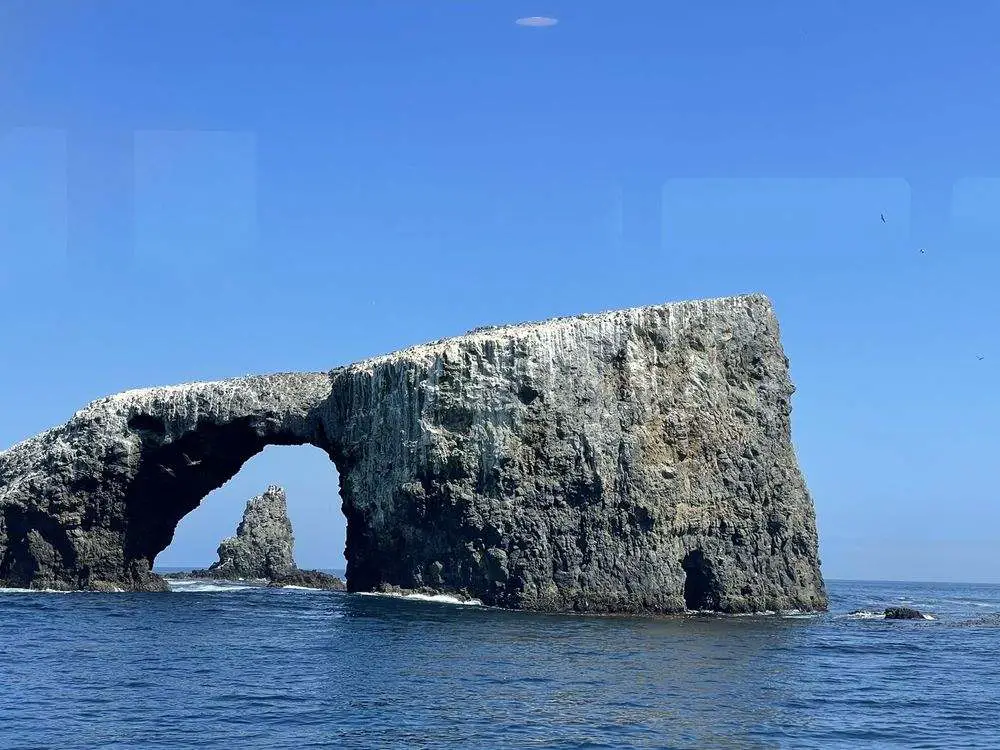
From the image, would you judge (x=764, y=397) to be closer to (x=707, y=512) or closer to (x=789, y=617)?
(x=707, y=512)

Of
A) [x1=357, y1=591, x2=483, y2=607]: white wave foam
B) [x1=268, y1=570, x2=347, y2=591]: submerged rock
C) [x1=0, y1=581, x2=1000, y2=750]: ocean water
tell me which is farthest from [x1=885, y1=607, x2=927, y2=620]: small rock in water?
[x1=268, y1=570, x2=347, y2=591]: submerged rock

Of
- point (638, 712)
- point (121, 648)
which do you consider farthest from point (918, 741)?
point (121, 648)

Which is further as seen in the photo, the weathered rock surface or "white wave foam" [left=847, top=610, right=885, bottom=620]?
the weathered rock surface

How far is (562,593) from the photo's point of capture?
46.2 meters

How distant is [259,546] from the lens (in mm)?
81562

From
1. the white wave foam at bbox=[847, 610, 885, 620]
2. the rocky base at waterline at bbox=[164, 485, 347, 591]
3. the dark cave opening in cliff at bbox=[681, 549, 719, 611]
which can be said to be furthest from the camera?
the rocky base at waterline at bbox=[164, 485, 347, 591]

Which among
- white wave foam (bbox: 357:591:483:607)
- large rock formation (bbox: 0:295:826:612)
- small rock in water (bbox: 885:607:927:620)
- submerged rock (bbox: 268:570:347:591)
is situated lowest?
small rock in water (bbox: 885:607:927:620)

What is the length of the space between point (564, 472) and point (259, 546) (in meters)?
40.2

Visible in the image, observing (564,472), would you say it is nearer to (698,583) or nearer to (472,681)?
(698,583)

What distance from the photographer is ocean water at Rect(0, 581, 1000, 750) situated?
2216cm

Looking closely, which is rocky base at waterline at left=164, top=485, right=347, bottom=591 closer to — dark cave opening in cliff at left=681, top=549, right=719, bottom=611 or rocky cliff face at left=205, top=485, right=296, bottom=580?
rocky cliff face at left=205, top=485, right=296, bottom=580

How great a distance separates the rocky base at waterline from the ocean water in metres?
36.7

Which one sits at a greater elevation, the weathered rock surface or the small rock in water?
the weathered rock surface

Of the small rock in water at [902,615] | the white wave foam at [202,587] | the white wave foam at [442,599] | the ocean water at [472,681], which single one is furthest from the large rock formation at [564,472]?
the white wave foam at [202,587]
